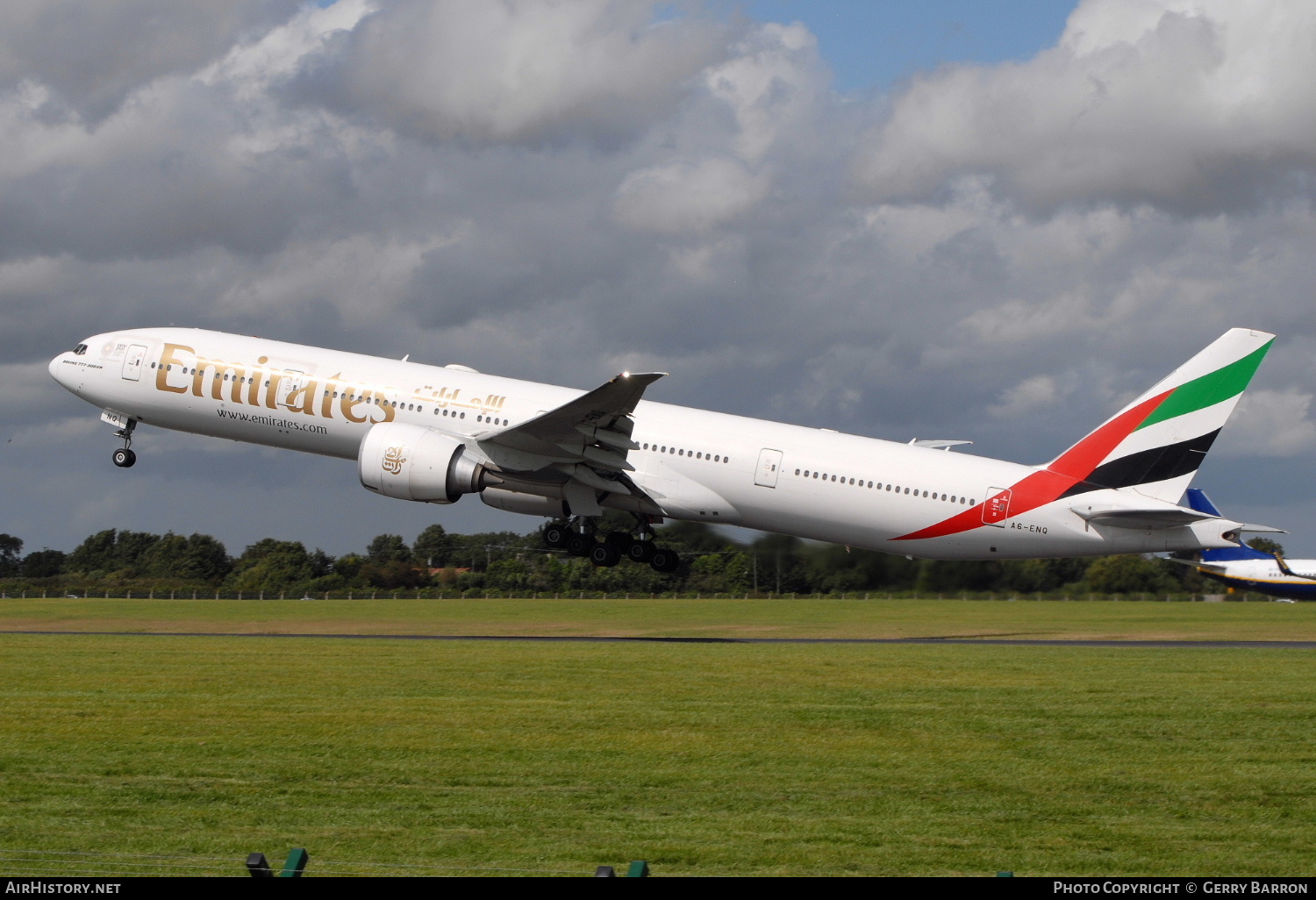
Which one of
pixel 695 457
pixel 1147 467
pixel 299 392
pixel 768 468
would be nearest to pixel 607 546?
pixel 695 457

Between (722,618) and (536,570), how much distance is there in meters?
21.9

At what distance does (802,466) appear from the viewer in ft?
118

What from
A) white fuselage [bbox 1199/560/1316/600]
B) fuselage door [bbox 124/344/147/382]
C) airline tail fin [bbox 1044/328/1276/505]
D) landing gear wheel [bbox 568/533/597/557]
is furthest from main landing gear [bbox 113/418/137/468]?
white fuselage [bbox 1199/560/1316/600]

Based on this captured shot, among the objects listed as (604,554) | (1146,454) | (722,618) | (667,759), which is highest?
(1146,454)

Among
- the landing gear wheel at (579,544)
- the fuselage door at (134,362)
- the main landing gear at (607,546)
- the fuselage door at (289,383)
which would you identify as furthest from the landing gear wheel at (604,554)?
the fuselage door at (134,362)

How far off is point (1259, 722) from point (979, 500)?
1467 centimetres

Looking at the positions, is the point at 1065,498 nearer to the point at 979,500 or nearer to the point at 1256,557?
the point at 979,500

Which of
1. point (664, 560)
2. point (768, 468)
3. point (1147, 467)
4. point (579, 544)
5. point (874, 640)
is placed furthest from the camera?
point (874, 640)

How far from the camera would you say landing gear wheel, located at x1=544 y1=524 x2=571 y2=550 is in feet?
127

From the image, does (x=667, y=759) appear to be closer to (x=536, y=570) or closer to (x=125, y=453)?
(x=125, y=453)

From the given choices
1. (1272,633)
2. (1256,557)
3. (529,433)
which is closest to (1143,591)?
(1272,633)

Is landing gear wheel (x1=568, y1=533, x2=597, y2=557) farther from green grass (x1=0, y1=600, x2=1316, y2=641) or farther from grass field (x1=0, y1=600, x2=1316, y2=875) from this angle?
green grass (x1=0, y1=600, x2=1316, y2=641)

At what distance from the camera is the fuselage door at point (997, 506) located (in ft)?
117

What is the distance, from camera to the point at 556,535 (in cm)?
3884
